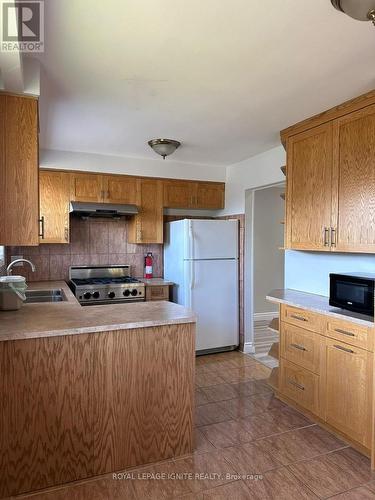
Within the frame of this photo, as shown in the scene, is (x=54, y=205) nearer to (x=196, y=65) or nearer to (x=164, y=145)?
(x=164, y=145)

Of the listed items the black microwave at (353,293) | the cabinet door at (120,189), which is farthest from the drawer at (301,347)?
the cabinet door at (120,189)

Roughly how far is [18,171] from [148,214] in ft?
7.73

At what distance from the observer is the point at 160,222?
14.2ft

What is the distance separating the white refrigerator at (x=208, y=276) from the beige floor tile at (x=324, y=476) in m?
2.05

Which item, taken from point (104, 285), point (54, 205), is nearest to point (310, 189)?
point (104, 285)

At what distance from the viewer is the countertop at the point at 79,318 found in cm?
189

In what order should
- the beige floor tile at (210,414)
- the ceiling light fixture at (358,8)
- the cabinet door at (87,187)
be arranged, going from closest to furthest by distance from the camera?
the ceiling light fixture at (358,8) → the beige floor tile at (210,414) → the cabinet door at (87,187)

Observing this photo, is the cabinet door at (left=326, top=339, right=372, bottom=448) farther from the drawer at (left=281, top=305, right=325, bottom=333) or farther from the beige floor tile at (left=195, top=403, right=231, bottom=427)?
the beige floor tile at (left=195, top=403, right=231, bottom=427)

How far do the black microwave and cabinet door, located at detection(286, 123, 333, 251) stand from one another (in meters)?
0.34

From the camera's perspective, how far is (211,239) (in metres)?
4.16

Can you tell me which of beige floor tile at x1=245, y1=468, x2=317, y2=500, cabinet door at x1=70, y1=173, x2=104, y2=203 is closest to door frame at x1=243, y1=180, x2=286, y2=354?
cabinet door at x1=70, y1=173, x2=104, y2=203

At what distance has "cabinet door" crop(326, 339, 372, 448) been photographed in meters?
2.18

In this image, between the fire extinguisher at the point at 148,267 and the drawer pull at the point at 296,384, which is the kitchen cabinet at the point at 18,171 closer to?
the drawer pull at the point at 296,384

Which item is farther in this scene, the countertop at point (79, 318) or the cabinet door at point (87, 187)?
the cabinet door at point (87, 187)
